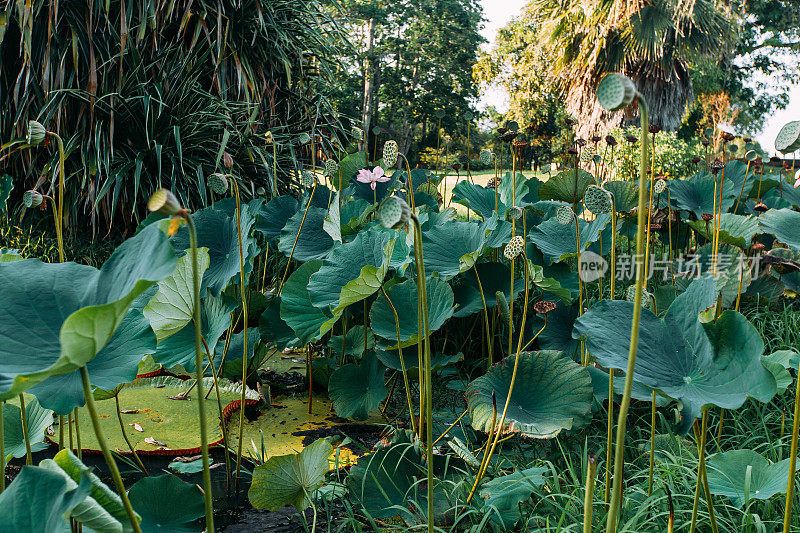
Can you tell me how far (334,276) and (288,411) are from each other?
0.44 meters

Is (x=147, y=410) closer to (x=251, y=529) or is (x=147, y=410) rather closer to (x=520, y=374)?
(x=251, y=529)

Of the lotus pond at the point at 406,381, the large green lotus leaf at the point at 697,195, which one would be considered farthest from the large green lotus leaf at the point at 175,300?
the large green lotus leaf at the point at 697,195

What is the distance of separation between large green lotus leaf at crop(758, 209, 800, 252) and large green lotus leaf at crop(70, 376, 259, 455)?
1542 mm

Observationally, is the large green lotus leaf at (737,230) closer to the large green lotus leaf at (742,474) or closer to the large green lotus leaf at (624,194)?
the large green lotus leaf at (624,194)

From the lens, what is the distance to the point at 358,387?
4.66ft

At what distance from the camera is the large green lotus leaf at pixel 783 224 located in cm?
158

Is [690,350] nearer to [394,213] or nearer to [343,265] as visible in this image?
[394,213]

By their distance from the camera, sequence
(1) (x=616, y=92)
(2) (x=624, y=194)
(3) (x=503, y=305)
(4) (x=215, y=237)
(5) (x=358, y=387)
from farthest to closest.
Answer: (2) (x=624, y=194), (4) (x=215, y=237), (5) (x=358, y=387), (3) (x=503, y=305), (1) (x=616, y=92)

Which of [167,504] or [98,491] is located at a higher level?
[98,491]

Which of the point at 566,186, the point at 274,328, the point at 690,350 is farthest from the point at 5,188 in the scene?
the point at 690,350

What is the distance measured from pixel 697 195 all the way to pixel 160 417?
2054 millimetres

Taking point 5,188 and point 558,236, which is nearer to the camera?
point 558,236

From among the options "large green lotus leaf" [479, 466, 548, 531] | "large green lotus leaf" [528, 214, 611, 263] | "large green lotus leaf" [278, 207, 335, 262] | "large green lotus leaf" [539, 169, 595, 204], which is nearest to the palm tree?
"large green lotus leaf" [539, 169, 595, 204]

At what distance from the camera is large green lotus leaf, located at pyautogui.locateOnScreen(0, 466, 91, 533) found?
50 centimetres
